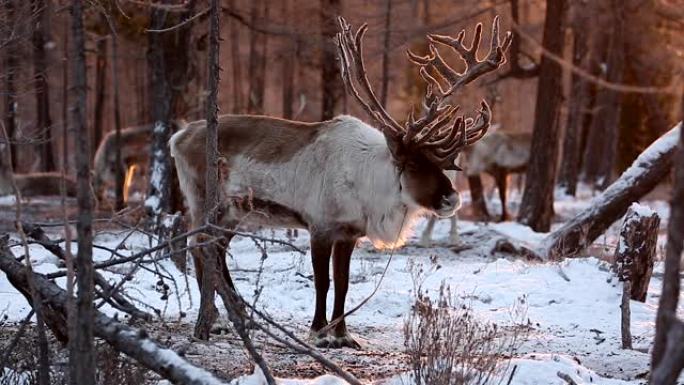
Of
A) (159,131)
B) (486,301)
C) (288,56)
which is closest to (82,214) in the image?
(486,301)

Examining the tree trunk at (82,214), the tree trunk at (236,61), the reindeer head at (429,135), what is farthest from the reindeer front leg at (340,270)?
the tree trunk at (236,61)

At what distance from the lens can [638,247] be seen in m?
8.08

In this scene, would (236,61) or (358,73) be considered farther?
(236,61)

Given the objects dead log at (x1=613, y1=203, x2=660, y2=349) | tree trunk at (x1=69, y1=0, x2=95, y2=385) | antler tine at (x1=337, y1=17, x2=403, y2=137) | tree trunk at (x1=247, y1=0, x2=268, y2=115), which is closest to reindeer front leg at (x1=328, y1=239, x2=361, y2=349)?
antler tine at (x1=337, y1=17, x2=403, y2=137)

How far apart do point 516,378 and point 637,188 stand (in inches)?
238

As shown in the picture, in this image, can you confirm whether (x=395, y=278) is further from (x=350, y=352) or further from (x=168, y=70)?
(x=168, y=70)

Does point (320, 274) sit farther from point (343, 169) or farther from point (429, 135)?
point (429, 135)

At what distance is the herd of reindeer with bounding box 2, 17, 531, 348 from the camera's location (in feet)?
22.0

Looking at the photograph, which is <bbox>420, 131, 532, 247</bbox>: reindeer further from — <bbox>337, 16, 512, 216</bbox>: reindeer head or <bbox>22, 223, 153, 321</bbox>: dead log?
<bbox>22, 223, 153, 321</bbox>: dead log

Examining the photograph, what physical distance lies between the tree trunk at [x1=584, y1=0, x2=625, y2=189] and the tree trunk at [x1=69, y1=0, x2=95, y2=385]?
17.4m

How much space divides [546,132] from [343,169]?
7.77 metres

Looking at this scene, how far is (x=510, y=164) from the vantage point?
1788cm

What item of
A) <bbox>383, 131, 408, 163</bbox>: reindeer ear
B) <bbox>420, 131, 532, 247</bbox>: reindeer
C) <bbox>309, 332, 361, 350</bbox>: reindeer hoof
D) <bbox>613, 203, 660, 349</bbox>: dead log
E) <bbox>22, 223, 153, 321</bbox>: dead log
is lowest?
<bbox>420, 131, 532, 247</bbox>: reindeer

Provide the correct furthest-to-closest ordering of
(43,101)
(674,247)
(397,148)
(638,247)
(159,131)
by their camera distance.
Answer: (43,101)
(159,131)
(638,247)
(397,148)
(674,247)
